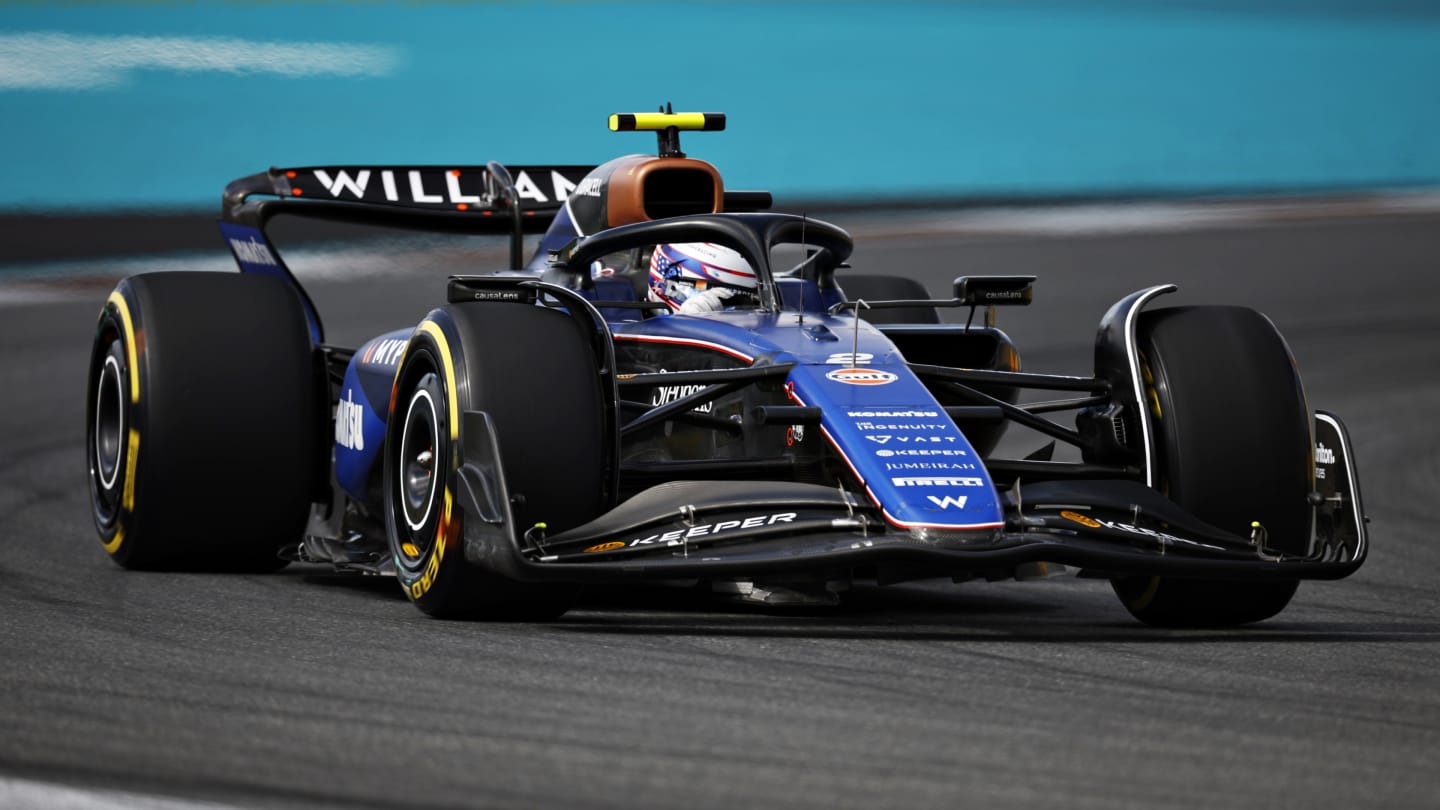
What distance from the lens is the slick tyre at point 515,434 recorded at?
648 cm

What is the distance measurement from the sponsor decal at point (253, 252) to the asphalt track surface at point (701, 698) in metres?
1.56

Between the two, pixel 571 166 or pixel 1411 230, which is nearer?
pixel 571 166

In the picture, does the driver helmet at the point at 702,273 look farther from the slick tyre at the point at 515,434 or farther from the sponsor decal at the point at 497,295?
the slick tyre at the point at 515,434

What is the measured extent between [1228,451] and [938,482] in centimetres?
127

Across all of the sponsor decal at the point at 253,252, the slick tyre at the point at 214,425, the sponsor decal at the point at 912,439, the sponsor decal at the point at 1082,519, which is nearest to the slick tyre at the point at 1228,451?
the sponsor decal at the point at 1082,519

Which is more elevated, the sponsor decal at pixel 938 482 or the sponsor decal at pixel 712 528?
the sponsor decal at pixel 938 482

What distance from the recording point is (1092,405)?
→ 7.45 m

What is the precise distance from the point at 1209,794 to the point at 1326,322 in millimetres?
17645

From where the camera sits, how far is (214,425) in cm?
835

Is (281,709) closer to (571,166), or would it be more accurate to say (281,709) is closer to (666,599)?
(666,599)

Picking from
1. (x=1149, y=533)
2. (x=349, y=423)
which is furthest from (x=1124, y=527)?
(x=349, y=423)

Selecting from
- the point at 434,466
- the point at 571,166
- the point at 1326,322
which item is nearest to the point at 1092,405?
the point at 434,466

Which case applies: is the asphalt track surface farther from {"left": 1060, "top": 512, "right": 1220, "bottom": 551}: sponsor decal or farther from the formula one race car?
{"left": 1060, "top": 512, "right": 1220, "bottom": 551}: sponsor decal

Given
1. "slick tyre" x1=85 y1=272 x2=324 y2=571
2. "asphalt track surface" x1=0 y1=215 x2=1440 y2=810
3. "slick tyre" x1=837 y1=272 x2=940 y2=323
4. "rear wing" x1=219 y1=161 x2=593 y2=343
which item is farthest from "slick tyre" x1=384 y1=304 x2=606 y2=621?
"slick tyre" x1=837 y1=272 x2=940 y2=323
